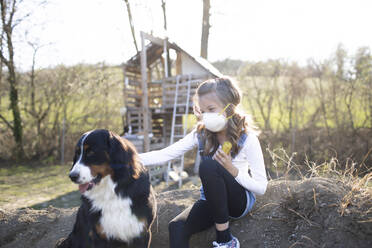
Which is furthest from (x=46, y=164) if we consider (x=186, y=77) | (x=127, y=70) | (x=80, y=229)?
(x=80, y=229)

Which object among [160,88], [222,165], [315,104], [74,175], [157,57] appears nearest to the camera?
[74,175]

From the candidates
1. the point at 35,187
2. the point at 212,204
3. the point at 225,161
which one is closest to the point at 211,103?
the point at 225,161

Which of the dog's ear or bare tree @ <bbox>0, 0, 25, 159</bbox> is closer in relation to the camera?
the dog's ear

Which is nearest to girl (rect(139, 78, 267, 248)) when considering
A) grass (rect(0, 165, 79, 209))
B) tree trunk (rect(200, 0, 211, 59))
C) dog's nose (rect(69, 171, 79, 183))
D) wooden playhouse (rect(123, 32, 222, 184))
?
dog's nose (rect(69, 171, 79, 183))

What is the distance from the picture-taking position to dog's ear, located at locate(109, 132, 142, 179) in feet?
7.06

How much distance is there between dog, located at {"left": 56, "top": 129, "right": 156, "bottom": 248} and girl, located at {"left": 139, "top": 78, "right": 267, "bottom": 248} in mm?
298

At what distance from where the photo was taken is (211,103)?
7.58 ft

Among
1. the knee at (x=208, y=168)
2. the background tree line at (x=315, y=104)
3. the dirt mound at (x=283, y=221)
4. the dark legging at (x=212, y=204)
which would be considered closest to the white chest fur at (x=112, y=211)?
the dark legging at (x=212, y=204)

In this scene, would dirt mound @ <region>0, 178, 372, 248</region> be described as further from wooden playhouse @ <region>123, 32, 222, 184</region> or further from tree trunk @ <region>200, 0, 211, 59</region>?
tree trunk @ <region>200, 0, 211, 59</region>

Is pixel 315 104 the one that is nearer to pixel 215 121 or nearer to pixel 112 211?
pixel 215 121

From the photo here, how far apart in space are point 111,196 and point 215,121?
102 cm

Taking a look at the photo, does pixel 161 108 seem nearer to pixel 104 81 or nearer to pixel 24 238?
pixel 104 81

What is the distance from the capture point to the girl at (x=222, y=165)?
2.19 metres

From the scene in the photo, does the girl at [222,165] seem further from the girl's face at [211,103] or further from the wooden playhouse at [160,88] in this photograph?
the wooden playhouse at [160,88]
